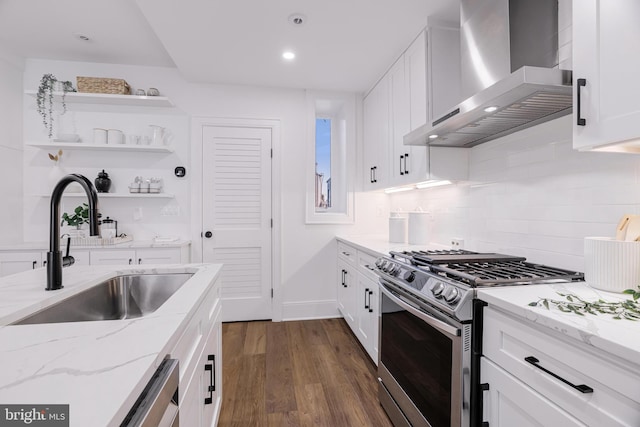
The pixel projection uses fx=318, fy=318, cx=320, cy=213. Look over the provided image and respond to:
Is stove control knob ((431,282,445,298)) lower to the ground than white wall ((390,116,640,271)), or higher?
lower

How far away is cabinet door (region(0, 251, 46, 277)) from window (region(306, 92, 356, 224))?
252 cm

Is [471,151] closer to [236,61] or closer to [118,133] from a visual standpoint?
[236,61]

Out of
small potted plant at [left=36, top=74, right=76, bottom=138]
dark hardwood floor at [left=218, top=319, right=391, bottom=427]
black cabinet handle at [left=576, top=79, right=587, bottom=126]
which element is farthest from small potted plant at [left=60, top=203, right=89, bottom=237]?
black cabinet handle at [left=576, top=79, right=587, bottom=126]

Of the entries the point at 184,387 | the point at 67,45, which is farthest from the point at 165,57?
the point at 184,387

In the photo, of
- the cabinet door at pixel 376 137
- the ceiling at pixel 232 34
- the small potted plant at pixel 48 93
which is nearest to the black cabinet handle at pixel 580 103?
the ceiling at pixel 232 34

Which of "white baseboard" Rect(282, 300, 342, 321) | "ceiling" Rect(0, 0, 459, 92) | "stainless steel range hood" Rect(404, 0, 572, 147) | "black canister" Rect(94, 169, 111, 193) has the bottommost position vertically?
"white baseboard" Rect(282, 300, 342, 321)

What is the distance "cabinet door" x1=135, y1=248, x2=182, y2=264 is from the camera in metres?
2.95

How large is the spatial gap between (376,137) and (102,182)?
9.15 feet

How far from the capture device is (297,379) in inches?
90.0

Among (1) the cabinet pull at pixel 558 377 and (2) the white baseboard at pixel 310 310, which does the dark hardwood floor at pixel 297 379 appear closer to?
(2) the white baseboard at pixel 310 310

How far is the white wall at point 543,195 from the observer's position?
1.37 m

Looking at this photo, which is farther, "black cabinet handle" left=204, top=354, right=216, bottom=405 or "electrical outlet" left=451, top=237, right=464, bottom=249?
"electrical outlet" left=451, top=237, right=464, bottom=249

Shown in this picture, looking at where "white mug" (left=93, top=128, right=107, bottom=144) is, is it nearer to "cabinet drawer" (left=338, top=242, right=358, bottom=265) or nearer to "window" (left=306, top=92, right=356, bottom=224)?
"window" (left=306, top=92, right=356, bottom=224)

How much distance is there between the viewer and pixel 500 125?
1803 mm
